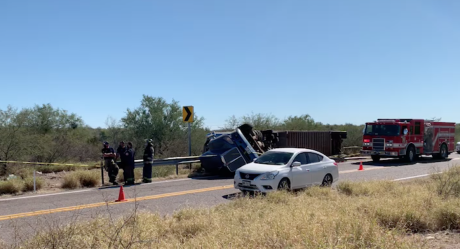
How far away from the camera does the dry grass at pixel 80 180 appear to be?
1396 cm

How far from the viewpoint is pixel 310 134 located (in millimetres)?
→ 25484

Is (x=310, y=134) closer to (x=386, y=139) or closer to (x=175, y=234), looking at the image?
(x=386, y=139)

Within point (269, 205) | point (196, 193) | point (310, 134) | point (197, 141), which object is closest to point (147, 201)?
point (196, 193)

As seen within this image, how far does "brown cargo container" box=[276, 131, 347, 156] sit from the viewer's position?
76.2 feet

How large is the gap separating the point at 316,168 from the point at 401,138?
44.1 feet

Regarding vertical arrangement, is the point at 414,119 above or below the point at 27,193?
above

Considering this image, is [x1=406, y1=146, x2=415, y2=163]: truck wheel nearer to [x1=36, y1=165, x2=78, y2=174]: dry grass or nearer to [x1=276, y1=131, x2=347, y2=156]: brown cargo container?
[x1=276, y1=131, x2=347, y2=156]: brown cargo container

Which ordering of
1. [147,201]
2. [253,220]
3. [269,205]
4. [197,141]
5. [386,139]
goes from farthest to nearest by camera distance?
1. [197,141]
2. [386,139]
3. [147,201]
4. [269,205]
5. [253,220]

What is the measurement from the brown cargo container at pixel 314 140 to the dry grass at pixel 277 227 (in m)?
14.1

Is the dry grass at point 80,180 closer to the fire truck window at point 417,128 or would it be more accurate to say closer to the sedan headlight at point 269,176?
the sedan headlight at point 269,176

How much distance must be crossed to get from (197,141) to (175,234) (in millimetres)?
23035

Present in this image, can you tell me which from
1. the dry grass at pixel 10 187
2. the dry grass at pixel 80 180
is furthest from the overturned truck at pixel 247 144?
the dry grass at pixel 10 187

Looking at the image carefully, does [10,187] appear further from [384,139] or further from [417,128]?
[417,128]

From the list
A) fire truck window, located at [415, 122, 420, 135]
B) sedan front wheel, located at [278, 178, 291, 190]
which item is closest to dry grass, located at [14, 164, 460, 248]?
sedan front wheel, located at [278, 178, 291, 190]
